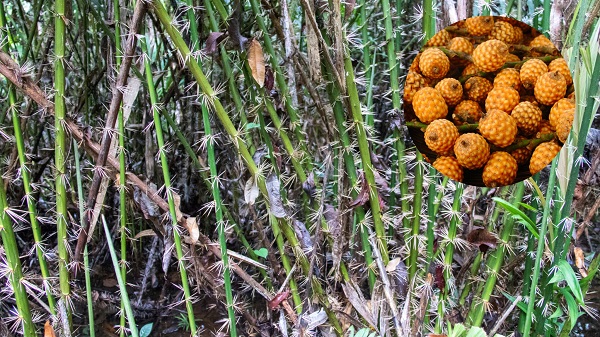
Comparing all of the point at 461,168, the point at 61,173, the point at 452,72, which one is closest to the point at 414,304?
the point at 461,168

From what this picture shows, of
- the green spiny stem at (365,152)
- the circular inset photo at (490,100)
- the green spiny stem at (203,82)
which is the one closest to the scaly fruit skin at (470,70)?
the circular inset photo at (490,100)

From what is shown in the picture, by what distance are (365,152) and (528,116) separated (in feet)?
1.02

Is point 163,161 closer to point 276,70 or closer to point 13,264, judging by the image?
point 276,70

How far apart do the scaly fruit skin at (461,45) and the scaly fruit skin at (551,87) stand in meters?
0.16

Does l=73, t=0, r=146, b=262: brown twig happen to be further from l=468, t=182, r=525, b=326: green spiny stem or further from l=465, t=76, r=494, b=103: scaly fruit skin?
l=468, t=182, r=525, b=326: green spiny stem

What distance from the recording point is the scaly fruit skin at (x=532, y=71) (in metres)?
1.08

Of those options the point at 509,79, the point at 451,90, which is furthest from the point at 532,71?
the point at 451,90

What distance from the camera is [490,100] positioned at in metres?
1.12

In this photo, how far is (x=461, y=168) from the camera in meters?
1.13

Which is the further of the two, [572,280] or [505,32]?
[505,32]

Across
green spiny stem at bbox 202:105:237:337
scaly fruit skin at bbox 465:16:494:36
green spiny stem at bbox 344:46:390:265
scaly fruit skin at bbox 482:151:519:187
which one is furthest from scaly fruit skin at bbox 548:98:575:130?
green spiny stem at bbox 202:105:237:337

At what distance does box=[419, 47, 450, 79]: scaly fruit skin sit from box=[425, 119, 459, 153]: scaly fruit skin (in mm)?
107

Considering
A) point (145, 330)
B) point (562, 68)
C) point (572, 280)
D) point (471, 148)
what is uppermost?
point (562, 68)

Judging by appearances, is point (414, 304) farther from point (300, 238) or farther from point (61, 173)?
point (61, 173)
